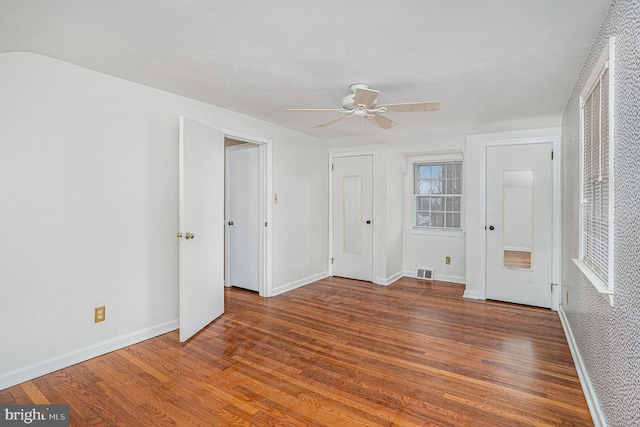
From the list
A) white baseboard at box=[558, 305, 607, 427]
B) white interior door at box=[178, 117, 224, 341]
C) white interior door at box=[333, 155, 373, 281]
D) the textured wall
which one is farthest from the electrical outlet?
white interior door at box=[333, 155, 373, 281]

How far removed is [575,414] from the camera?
1.98m

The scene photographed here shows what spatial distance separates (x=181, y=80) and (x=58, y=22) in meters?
0.97

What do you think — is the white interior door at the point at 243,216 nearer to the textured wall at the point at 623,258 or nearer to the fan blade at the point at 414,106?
the fan blade at the point at 414,106

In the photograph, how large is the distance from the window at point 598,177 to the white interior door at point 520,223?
1.56 m

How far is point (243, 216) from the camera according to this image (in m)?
4.73

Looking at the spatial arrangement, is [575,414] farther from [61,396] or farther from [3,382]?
[3,382]

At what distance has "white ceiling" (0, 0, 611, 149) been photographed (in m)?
1.75

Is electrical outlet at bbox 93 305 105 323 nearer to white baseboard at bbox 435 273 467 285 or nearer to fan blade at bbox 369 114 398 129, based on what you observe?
fan blade at bbox 369 114 398 129

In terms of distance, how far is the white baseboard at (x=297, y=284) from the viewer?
450 cm

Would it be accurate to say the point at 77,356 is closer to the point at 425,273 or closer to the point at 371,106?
the point at 371,106

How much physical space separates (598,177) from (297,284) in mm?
3736

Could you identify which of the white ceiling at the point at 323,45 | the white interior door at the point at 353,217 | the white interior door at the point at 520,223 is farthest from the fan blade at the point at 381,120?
the white interior door at the point at 353,217

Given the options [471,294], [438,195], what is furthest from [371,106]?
[438,195]

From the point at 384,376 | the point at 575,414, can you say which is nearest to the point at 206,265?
the point at 384,376
